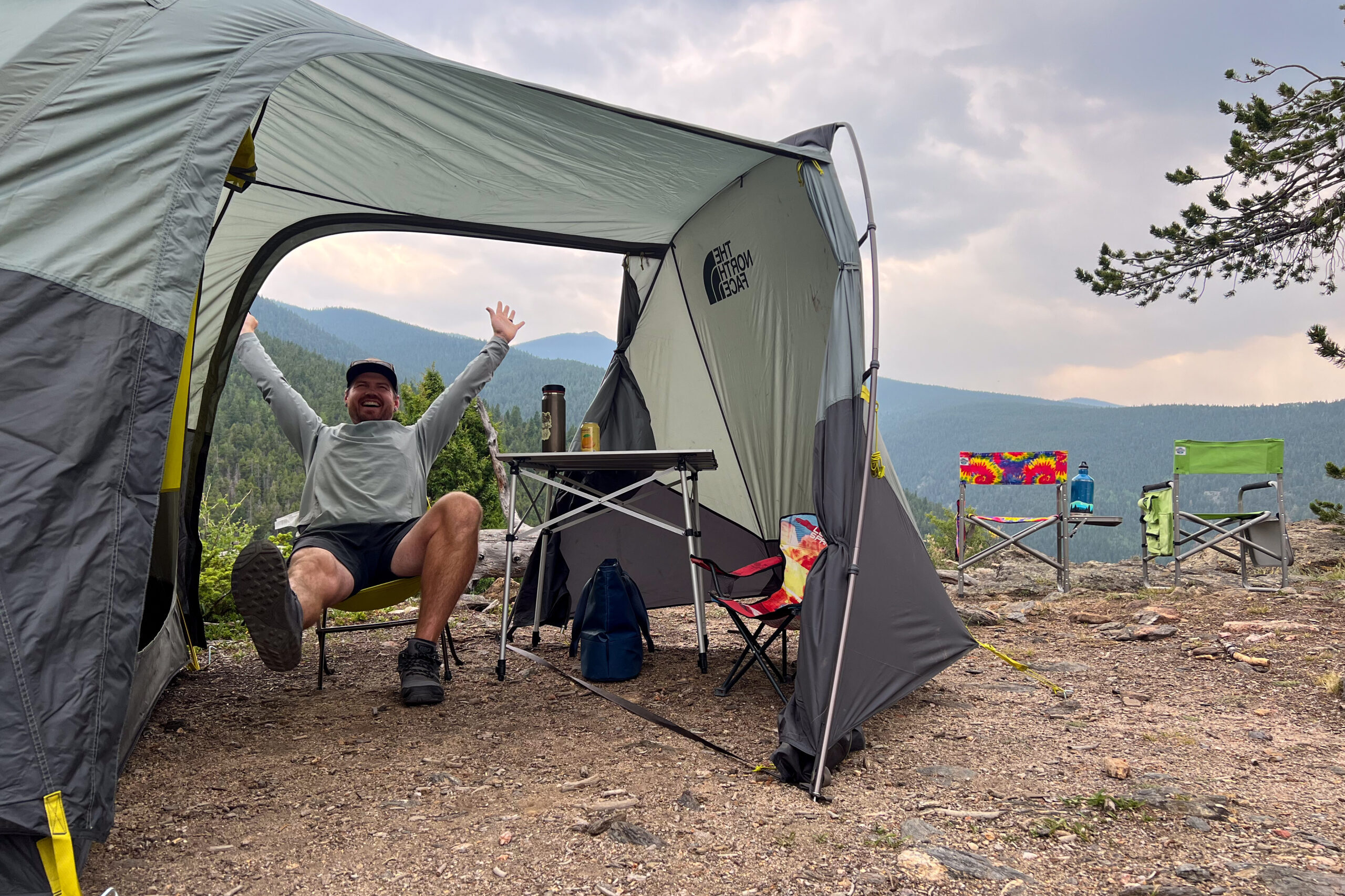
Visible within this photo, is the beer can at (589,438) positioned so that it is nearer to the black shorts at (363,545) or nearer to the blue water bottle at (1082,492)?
the black shorts at (363,545)

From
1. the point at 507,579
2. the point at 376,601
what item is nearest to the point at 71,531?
the point at 376,601

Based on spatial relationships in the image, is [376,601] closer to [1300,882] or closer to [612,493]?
[612,493]

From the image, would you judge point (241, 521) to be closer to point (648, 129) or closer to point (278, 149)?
point (278, 149)

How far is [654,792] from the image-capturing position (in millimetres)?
2047

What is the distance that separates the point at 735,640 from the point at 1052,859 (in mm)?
2543

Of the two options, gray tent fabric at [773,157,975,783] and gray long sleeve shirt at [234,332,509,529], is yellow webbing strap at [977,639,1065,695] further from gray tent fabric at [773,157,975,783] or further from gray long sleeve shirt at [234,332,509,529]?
gray long sleeve shirt at [234,332,509,529]

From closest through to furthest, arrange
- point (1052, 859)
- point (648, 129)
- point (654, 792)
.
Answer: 1. point (1052, 859)
2. point (654, 792)
3. point (648, 129)

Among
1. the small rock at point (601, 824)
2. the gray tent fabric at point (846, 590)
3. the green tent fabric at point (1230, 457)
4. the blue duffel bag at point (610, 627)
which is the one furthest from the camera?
the green tent fabric at point (1230, 457)

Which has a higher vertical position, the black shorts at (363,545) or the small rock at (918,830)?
the black shorts at (363,545)

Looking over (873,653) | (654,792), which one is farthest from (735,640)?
(654,792)

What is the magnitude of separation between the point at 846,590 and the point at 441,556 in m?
1.45

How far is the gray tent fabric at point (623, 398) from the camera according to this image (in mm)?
4488

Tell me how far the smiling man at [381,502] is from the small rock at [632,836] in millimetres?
1189

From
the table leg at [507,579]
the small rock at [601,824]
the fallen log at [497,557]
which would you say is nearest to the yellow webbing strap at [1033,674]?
the small rock at [601,824]
